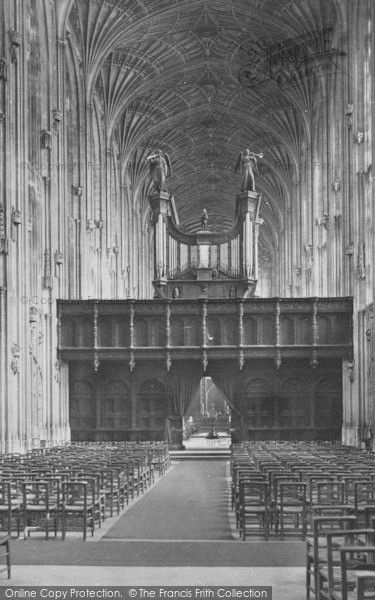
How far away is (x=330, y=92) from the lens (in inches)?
1864

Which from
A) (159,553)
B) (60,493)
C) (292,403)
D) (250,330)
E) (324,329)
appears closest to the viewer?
(159,553)

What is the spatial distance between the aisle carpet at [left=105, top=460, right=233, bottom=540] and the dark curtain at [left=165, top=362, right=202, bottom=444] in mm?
13011

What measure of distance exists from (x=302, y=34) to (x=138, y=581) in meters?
41.0

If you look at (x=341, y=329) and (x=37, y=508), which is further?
(x=341, y=329)

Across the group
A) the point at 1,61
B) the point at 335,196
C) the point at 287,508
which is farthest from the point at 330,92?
the point at 287,508

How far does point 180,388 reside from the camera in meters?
41.3

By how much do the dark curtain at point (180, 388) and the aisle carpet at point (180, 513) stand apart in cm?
1301

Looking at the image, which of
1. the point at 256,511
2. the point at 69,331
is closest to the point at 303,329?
the point at 69,331

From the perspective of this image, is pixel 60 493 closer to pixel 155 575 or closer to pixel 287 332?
pixel 155 575

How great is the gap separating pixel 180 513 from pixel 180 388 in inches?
910

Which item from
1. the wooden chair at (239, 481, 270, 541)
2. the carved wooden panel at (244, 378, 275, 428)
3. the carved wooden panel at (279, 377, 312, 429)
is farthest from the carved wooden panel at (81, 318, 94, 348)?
the wooden chair at (239, 481, 270, 541)

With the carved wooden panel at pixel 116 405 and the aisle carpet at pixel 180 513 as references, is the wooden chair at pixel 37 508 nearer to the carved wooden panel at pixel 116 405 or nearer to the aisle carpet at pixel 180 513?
the aisle carpet at pixel 180 513

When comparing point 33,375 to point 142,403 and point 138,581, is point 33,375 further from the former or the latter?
point 138,581

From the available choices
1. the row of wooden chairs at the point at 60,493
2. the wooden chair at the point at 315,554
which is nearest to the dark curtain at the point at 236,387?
the row of wooden chairs at the point at 60,493
